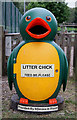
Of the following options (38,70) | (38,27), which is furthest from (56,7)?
(38,70)

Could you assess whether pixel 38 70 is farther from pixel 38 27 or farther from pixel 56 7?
pixel 56 7

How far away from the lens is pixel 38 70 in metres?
3.24

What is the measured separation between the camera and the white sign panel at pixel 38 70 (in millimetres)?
3240

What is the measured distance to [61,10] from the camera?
1072 inches

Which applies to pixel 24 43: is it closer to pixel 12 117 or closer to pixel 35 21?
pixel 35 21

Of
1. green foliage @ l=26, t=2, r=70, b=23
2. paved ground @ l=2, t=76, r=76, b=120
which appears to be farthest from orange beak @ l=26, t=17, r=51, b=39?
green foliage @ l=26, t=2, r=70, b=23

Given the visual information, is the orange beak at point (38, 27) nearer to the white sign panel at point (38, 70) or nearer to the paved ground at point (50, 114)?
the white sign panel at point (38, 70)

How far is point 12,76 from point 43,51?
29.8 inches

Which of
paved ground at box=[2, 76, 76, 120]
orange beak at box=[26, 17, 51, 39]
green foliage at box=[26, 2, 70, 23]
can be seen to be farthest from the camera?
green foliage at box=[26, 2, 70, 23]

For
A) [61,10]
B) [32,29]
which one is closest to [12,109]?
[32,29]

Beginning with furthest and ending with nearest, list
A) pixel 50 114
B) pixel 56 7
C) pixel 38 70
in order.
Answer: pixel 56 7 < pixel 50 114 < pixel 38 70

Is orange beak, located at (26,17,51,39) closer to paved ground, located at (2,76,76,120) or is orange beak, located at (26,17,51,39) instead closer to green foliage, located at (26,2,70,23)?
paved ground, located at (2,76,76,120)

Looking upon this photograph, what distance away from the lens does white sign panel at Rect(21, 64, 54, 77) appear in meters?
3.24

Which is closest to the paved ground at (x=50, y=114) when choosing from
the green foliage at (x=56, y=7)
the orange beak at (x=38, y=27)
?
the orange beak at (x=38, y=27)
